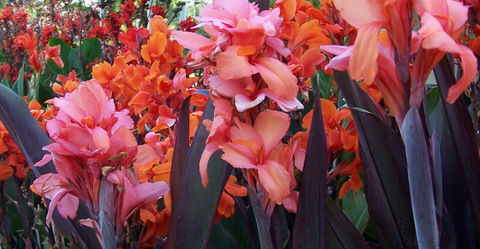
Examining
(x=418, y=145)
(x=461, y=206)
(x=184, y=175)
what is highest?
(x=418, y=145)

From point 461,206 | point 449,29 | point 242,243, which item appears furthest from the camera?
point 242,243

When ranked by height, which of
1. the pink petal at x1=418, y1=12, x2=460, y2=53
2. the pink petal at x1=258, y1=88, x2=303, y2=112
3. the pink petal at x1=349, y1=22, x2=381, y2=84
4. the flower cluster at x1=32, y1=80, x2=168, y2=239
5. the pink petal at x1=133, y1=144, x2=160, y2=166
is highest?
the pink petal at x1=418, y1=12, x2=460, y2=53

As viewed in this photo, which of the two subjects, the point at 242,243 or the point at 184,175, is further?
the point at 242,243

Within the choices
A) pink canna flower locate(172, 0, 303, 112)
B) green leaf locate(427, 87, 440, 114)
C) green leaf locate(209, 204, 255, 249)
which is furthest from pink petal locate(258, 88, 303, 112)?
green leaf locate(427, 87, 440, 114)

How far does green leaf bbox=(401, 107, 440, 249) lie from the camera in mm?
401

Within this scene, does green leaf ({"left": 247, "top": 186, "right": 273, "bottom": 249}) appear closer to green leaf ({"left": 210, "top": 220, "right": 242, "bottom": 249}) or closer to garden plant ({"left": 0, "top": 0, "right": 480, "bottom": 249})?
garden plant ({"left": 0, "top": 0, "right": 480, "bottom": 249})

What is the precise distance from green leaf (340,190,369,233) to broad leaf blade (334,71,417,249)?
15 centimetres

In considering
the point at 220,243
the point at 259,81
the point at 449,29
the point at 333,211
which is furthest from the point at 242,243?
the point at 449,29

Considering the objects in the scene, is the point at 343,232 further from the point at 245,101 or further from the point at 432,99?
the point at 432,99

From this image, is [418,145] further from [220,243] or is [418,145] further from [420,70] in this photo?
[220,243]

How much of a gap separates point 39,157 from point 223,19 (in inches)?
14.1

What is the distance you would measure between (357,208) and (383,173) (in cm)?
22

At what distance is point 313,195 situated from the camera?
51 cm

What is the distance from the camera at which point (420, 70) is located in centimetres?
41
